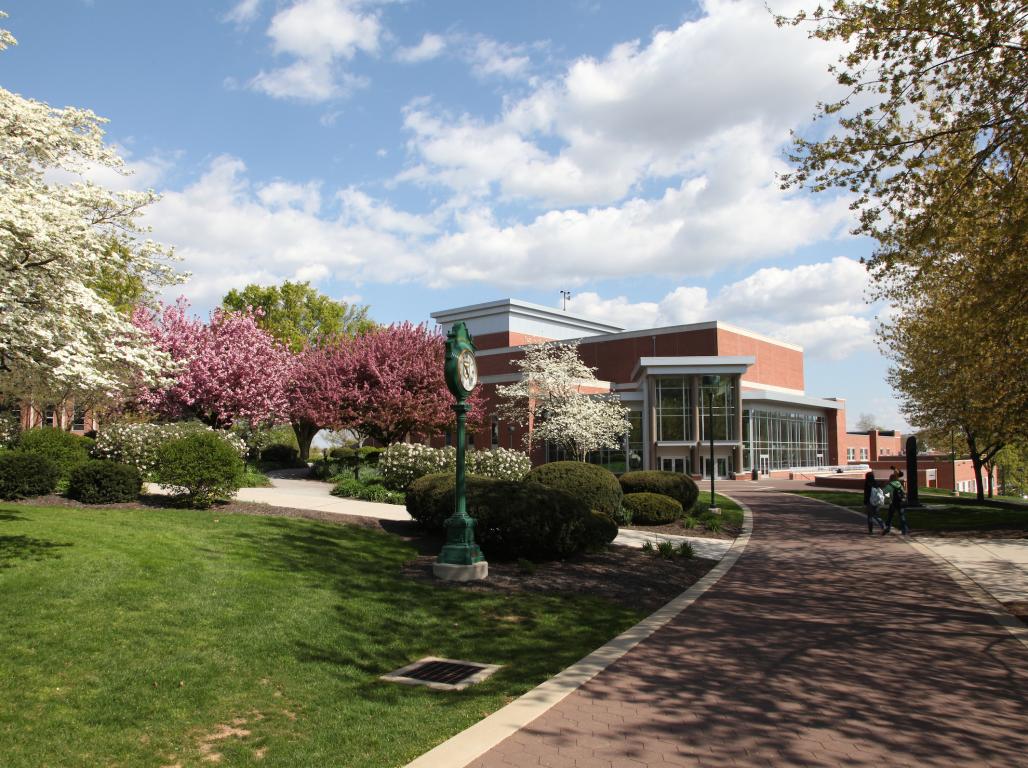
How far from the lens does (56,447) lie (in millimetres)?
17391

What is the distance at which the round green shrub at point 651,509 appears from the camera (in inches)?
731

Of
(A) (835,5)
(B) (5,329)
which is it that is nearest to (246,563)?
(B) (5,329)

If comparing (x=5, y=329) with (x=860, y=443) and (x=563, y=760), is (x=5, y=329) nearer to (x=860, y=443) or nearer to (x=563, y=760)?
(x=563, y=760)

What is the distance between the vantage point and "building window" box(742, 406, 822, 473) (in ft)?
175

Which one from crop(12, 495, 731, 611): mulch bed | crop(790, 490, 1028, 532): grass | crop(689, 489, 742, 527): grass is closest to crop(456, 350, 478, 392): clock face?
crop(12, 495, 731, 611): mulch bed

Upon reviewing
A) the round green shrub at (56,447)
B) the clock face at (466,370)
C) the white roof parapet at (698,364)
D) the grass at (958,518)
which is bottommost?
the grass at (958,518)

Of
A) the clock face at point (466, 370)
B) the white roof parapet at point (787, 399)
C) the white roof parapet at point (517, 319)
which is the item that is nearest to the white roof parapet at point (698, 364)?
the white roof parapet at point (787, 399)

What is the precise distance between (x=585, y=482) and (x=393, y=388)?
1322 centimetres

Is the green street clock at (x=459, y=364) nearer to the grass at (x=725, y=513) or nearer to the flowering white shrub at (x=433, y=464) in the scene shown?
the flowering white shrub at (x=433, y=464)

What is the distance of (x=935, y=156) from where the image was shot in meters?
11.2

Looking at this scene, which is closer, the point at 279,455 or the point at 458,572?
the point at 458,572

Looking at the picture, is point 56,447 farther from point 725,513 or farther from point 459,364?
point 725,513

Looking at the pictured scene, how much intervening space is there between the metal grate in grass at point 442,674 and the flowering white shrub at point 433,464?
44.4 feet

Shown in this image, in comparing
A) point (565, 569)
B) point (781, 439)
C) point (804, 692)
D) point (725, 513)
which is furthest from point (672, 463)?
point (804, 692)
